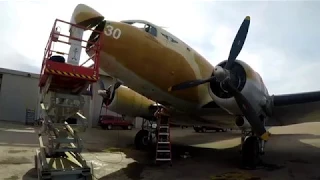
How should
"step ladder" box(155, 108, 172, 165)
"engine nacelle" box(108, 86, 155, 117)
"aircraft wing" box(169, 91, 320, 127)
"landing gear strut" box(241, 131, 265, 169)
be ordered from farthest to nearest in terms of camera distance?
"engine nacelle" box(108, 86, 155, 117) < "step ladder" box(155, 108, 172, 165) < "landing gear strut" box(241, 131, 265, 169) < "aircraft wing" box(169, 91, 320, 127)

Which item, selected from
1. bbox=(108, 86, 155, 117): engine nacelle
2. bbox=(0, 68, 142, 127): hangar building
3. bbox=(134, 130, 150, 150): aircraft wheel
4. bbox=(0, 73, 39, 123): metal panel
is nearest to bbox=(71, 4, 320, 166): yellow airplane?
bbox=(108, 86, 155, 117): engine nacelle

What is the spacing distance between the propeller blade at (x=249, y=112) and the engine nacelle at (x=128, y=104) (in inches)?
238

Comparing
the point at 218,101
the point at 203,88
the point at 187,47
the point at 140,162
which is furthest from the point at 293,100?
the point at 140,162

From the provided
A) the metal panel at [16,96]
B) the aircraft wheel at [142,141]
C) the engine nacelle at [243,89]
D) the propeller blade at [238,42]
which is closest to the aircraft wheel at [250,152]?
the engine nacelle at [243,89]

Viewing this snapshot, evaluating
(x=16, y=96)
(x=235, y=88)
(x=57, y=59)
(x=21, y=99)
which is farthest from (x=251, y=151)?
(x=16, y=96)

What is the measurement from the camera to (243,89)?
9070 millimetres

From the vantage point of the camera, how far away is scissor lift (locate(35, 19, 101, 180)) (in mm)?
6742

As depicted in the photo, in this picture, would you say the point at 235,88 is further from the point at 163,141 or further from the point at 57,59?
the point at 57,59

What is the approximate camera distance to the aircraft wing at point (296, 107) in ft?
30.3

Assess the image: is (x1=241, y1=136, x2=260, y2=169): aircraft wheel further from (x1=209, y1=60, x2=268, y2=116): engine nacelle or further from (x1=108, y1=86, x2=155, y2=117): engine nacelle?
(x1=108, y1=86, x2=155, y2=117): engine nacelle

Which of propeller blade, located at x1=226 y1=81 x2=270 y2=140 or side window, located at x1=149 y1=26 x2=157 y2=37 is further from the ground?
side window, located at x1=149 y1=26 x2=157 y2=37

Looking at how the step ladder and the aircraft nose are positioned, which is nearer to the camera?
the aircraft nose

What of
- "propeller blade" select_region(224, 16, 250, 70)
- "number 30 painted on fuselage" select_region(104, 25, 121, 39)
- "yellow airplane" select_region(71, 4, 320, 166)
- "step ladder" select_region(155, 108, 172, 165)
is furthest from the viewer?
"step ladder" select_region(155, 108, 172, 165)

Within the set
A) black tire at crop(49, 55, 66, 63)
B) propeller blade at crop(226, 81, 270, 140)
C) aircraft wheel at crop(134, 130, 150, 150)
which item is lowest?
aircraft wheel at crop(134, 130, 150, 150)
